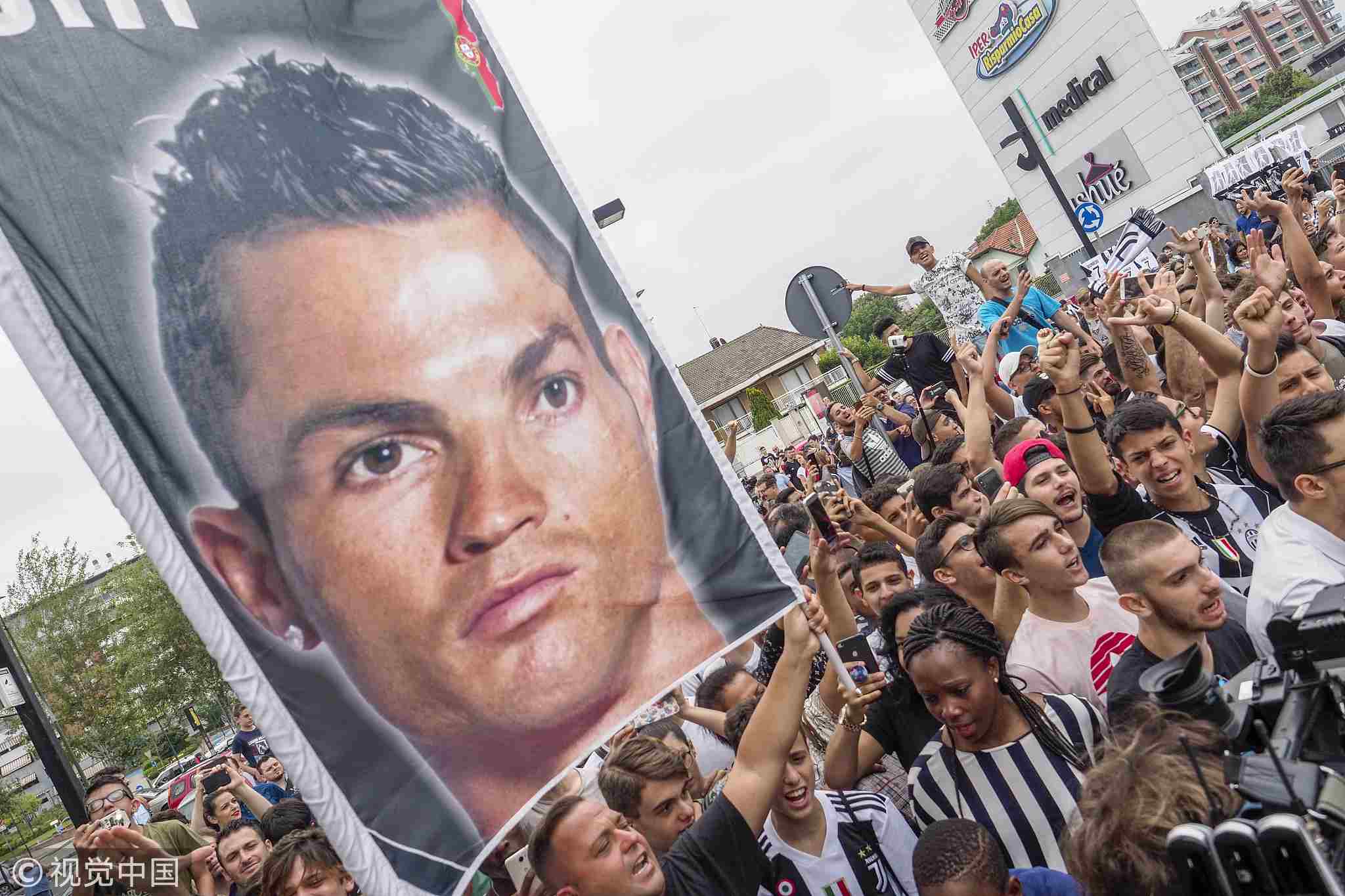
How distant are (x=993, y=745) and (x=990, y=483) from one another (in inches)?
97.5

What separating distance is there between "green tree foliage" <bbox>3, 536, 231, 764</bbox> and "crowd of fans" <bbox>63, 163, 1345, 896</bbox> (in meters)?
29.5

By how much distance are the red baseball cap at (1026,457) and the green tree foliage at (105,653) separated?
30747mm

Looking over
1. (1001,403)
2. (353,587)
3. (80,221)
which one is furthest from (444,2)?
(1001,403)

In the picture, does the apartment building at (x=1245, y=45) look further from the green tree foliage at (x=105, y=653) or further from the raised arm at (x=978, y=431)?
the raised arm at (x=978, y=431)

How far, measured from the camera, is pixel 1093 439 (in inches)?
166

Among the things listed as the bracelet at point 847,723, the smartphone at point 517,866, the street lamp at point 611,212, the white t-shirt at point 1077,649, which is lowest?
the white t-shirt at point 1077,649

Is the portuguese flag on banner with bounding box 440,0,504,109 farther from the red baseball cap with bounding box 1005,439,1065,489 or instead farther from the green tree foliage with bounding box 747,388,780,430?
the green tree foliage with bounding box 747,388,780,430

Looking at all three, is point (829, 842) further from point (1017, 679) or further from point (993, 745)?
point (1017, 679)

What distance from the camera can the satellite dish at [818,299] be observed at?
680 cm

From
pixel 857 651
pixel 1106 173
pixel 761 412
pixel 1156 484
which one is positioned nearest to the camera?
pixel 857 651

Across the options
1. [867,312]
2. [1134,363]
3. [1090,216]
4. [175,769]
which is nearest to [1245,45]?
[867,312]

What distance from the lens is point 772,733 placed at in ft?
9.86

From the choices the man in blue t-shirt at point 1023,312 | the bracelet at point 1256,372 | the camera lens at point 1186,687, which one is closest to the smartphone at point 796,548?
the man in blue t-shirt at point 1023,312

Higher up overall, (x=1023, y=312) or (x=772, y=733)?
(x=1023, y=312)
